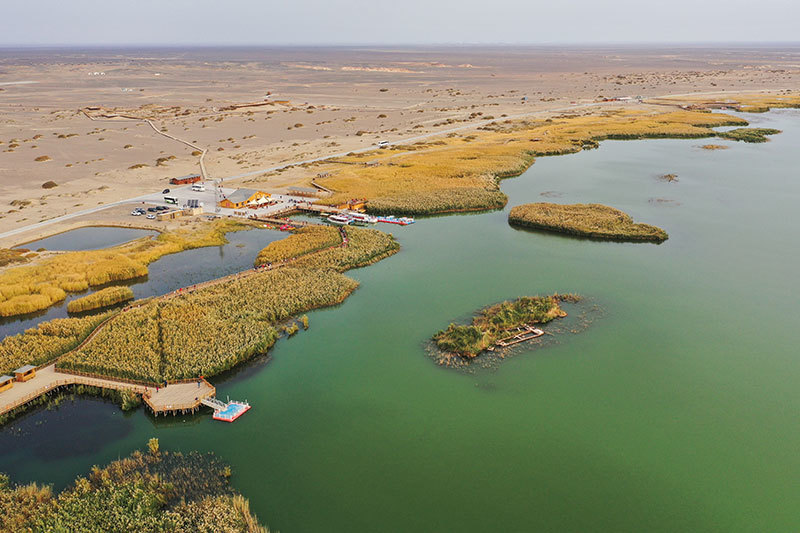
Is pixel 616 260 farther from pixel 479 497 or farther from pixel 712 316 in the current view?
pixel 479 497

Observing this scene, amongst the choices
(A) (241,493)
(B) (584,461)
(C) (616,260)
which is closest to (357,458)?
(A) (241,493)

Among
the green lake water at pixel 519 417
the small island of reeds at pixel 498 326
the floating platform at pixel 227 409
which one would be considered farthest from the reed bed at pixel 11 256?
the small island of reeds at pixel 498 326

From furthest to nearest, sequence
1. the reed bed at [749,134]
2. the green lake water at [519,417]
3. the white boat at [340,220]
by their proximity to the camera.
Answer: the reed bed at [749,134]
the white boat at [340,220]
the green lake water at [519,417]

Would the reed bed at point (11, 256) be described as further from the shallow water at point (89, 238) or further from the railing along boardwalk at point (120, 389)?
the railing along boardwalk at point (120, 389)

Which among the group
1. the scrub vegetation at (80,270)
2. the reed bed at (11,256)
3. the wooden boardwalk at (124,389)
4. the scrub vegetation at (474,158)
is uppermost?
the scrub vegetation at (474,158)

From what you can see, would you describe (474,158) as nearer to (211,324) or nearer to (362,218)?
(362,218)

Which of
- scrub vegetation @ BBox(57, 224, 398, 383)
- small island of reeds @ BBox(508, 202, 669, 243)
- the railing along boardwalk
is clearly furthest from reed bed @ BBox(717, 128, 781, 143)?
the railing along boardwalk
